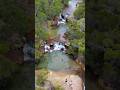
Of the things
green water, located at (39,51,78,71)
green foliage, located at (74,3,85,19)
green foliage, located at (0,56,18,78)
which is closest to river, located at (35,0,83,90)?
green water, located at (39,51,78,71)

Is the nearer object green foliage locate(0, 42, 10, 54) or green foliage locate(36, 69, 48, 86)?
green foliage locate(0, 42, 10, 54)

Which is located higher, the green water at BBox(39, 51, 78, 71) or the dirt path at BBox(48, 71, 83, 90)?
the green water at BBox(39, 51, 78, 71)

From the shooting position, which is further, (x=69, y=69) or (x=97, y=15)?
(x=69, y=69)

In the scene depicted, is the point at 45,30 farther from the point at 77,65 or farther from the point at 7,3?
the point at 7,3

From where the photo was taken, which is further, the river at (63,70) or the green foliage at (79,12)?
the green foliage at (79,12)

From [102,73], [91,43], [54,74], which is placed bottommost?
Result: [54,74]

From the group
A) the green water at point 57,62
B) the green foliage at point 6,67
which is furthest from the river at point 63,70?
the green foliage at point 6,67

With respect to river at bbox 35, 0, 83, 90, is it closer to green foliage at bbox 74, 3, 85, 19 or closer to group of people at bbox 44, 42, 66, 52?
group of people at bbox 44, 42, 66, 52

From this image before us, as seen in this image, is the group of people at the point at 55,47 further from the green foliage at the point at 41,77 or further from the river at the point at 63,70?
the green foliage at the point at 41,77

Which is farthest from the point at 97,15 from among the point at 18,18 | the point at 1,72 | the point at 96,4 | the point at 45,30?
the point at 45,30
